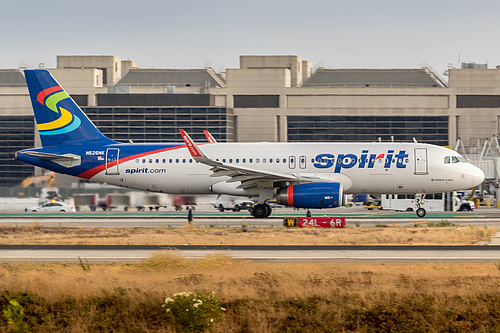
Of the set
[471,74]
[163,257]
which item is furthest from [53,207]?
[471,74]

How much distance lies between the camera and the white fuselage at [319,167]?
4306 centimetres

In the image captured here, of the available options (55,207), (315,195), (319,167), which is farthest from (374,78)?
(315,195)

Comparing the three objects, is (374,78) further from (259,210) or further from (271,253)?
(271,253)

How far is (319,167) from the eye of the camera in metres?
43.0

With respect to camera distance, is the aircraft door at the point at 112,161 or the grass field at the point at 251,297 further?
the aircraft door at the point at 112,161

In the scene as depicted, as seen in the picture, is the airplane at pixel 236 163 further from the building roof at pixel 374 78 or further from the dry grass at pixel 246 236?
the building roof at pixel 374 78

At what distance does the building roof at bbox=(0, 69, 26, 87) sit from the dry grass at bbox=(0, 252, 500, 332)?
125m

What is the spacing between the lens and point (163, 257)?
72.6ft

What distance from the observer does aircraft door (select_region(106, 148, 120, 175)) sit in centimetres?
4438

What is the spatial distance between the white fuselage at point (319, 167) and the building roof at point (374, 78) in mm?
91799

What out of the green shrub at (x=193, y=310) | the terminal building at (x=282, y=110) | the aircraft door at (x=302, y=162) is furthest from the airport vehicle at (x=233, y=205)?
the terminal building at (x=282, y=110)

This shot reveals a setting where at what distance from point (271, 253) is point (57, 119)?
23188mm

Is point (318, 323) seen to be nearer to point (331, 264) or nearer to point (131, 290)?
point (131, 290)

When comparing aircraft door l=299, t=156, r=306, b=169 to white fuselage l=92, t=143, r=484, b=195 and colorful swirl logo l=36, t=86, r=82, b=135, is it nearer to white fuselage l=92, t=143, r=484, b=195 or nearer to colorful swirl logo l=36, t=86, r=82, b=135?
white fuselage l=92, t=143, r=484, b=195
